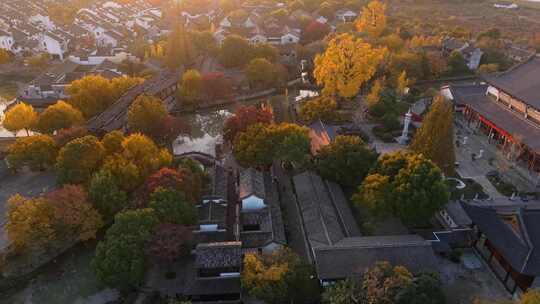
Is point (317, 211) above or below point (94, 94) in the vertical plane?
below

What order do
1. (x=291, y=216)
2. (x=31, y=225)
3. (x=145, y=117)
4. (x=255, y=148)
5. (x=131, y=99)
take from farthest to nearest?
(x=131, y=99) < (x=145, y=117) < (x=255, y=148) < (x=291, y=216) < (x=31, y=225)

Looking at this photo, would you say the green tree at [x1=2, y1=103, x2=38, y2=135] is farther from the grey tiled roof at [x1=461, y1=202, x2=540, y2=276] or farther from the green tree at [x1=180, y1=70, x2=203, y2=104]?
the grey tiled roof at [x1=461, y1=202, x2=540, y2=276]

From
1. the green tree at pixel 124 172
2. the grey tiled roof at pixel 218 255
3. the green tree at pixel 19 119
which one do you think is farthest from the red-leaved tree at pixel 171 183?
the green tree at pixel 19 119

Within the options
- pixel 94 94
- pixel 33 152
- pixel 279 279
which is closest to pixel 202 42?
pixel 94 94

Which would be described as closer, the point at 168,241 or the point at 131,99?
the point at 168,241

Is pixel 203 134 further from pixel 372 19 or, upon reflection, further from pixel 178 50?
pixel 372 19

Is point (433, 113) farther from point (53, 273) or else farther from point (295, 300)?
point (53, 273)

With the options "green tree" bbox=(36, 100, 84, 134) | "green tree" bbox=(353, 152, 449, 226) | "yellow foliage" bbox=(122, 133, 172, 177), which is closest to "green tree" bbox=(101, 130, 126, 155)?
"yellow foliage" bbox=(122, 133, 172, 177)
